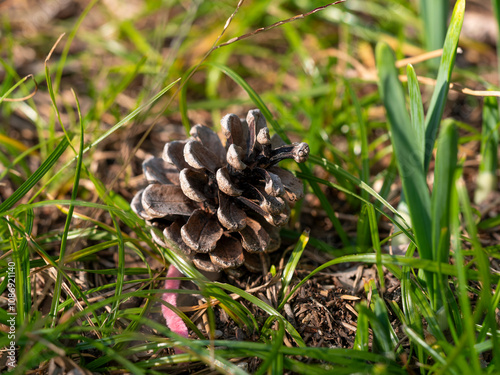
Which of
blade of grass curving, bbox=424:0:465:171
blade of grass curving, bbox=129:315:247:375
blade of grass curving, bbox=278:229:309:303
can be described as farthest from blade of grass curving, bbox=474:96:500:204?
blade of grass curving, bbox=129:315:247:375

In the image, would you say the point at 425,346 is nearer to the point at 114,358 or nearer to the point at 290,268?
the point at 290,268

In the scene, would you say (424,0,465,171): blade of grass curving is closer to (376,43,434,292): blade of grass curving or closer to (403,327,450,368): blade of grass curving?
(376,43,434,292): blade of grass curving

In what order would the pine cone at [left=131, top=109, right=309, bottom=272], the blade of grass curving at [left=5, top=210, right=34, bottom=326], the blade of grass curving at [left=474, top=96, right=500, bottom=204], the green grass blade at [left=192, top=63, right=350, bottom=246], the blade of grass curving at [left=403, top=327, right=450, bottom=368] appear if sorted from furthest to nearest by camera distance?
the blade of grass curving at [left=474, top=96, right=500, bottom=204] → the green grass blade at [left=192, top=63, right=350, bottom=246] → the pine cone at [left=131, top=109, right=309, bottom=272] → the blade of grass curving at [left=5, top=210, right=34, bottom=326] → the blade of grass curving at [left=403, top=327, right=450, bottom=368]

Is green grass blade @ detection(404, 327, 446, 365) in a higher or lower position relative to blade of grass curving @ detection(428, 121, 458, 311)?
lower

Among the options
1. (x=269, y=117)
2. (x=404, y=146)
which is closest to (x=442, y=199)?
(x=404, y=146)

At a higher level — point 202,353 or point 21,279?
point 21,279

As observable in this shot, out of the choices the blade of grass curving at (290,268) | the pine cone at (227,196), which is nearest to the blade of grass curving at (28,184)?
the pine cone at (227,196)

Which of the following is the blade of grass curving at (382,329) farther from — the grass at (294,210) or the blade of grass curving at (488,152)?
the blade of grass curving at (488,152)
